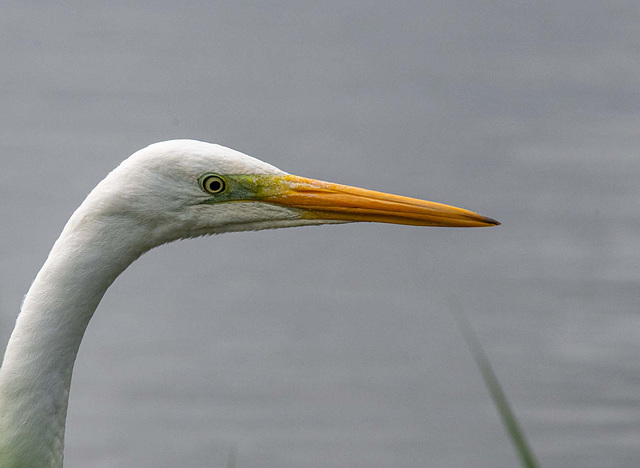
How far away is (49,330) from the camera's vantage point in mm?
3844

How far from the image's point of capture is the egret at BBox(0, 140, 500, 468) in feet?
12.6

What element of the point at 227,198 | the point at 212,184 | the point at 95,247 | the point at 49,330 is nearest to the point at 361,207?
the point at 227,198

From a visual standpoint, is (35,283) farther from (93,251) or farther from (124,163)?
(124,163)

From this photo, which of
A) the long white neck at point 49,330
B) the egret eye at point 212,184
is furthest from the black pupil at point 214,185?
the long white neck at point 49,330

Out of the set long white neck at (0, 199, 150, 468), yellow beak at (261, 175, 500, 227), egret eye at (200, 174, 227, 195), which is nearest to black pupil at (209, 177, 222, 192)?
egret eye at (200, 174, 227, 195)

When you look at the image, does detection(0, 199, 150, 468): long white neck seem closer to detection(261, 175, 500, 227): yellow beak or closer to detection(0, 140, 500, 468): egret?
detection(0, 140, 500, 468): egret

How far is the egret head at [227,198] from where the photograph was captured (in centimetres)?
405

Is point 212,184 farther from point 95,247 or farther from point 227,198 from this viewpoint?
point 95,247

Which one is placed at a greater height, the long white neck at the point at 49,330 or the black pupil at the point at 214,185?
the black pupil at the point at 214,185

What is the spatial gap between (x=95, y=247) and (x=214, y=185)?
0.78 meters

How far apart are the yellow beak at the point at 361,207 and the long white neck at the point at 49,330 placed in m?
1.11

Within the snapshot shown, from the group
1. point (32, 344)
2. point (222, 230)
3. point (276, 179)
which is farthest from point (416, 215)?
point (32, 344)

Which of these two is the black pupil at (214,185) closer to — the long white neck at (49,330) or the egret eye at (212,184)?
the egret eye at (212,184)

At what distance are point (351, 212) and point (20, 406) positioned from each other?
2052 mm
